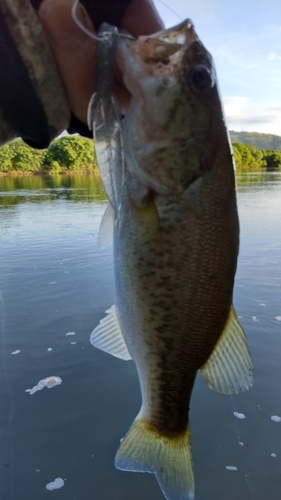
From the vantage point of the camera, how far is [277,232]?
1479 cm

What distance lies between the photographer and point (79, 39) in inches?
60.3

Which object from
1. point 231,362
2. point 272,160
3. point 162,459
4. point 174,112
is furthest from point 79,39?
point 272,160

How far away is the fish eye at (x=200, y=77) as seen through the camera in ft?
5.02

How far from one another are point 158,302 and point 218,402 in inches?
154

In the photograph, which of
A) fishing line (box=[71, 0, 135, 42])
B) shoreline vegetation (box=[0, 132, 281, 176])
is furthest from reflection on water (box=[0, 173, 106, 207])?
shoreline vegetation (box=[0, 132, 281, 176])

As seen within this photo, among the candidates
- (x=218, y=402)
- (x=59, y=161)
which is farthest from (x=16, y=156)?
(x=218, y=402)

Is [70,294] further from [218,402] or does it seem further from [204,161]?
[204,161]

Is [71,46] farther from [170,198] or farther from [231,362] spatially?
[231,362]

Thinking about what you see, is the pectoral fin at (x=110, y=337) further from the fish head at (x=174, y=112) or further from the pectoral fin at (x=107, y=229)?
the fish head at (x=174, y=112)

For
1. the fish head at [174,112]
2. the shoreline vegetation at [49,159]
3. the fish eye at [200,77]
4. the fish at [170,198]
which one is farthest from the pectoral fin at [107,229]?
the shoreline vegetation at [49,159]

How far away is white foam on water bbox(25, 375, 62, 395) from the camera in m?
5.46

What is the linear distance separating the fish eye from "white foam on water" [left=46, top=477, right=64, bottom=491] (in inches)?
150

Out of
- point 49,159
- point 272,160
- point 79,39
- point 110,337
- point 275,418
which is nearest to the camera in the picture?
point 79,39

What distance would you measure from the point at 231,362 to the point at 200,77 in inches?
44.9
